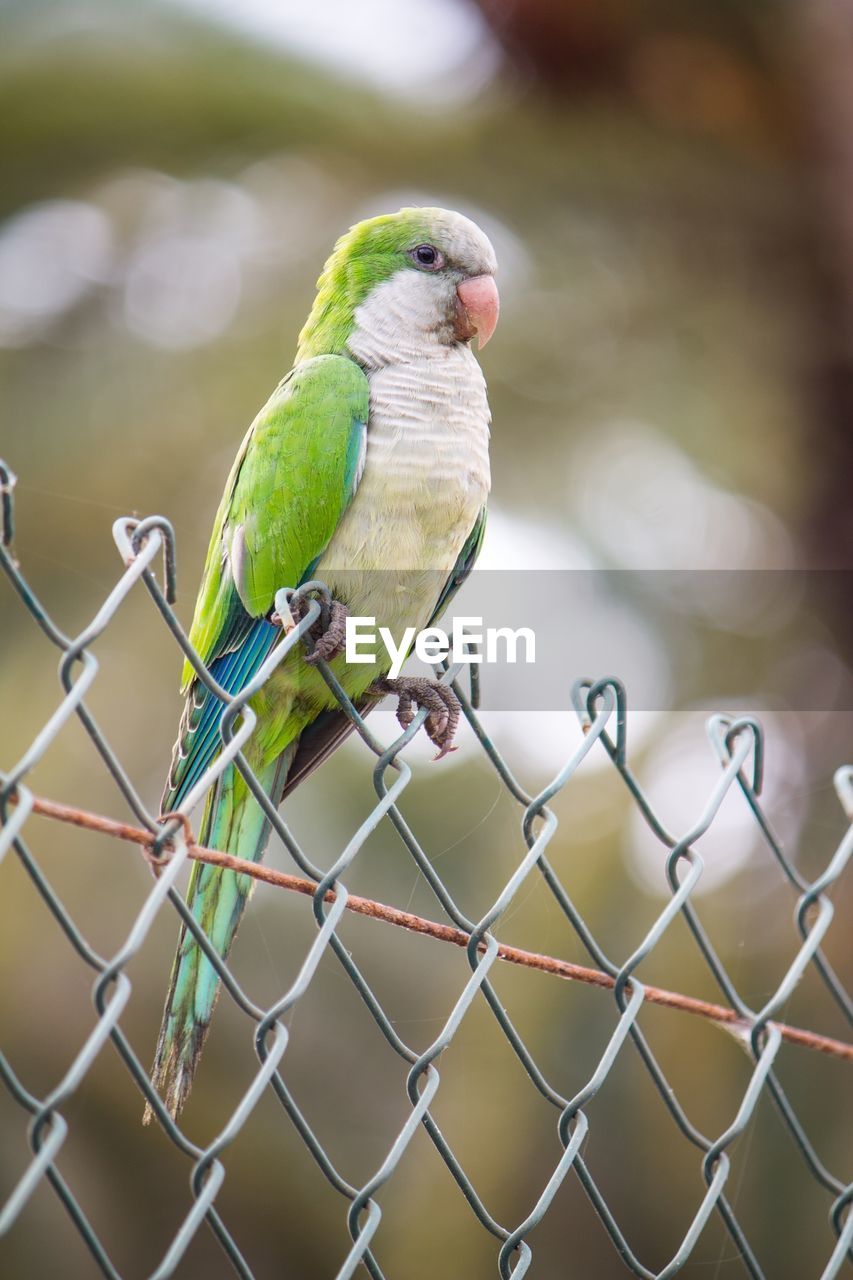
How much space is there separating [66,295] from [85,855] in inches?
75.5

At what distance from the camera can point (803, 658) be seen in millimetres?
5004

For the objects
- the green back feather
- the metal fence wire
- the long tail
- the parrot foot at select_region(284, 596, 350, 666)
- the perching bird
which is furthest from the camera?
the green back feather

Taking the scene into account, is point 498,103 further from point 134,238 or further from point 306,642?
point 306,642

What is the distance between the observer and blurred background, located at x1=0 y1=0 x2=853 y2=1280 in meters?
4.00

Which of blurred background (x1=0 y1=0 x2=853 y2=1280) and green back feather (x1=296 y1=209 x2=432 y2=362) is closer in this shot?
green back feather (x1=296 y1=209 x2=432 y2=362)

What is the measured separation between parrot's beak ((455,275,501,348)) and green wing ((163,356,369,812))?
369mm

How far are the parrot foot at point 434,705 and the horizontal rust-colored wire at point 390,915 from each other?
48cm

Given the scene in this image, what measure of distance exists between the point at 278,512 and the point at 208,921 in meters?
0.70

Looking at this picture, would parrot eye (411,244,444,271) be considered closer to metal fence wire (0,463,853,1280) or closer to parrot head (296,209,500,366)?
parrot head (296,209,500,366)

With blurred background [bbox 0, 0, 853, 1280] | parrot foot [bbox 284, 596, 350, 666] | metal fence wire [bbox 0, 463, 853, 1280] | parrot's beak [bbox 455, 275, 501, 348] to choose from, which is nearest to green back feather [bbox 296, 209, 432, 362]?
parrot's beak [bbox 455, 275, 501, 348]

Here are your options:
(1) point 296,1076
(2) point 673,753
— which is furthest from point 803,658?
(1) point 296,1076

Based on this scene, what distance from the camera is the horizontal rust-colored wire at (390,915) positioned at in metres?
1.23

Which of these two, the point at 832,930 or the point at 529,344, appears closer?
the point at 832,930

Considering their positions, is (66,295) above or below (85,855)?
above
